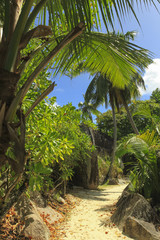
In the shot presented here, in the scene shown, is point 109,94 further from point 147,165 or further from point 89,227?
point 89,227

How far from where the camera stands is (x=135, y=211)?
441 centimetres

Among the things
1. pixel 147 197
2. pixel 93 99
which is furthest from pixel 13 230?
pixel 93 99

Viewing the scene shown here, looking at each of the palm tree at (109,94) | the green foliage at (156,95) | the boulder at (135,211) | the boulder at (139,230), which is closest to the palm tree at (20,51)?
the boulder at (139,230)

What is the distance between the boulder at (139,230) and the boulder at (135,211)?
10.4 inches

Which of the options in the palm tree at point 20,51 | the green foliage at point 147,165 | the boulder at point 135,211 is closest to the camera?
the palm tree at point 20,51

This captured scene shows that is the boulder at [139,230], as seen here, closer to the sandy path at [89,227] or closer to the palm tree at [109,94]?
the sandy path at [89,227]

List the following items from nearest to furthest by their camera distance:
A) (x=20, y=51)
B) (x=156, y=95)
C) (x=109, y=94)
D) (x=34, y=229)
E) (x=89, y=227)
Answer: (x=20, y=51)
(x=34, y=229)
(x=89, y=227)
(x=109, y=94)
(x=156, y=95)

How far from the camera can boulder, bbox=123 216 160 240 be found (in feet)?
12.2

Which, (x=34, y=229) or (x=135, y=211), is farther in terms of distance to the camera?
(x=135, y=211)

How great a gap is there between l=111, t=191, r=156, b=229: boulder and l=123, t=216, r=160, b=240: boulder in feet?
0.86

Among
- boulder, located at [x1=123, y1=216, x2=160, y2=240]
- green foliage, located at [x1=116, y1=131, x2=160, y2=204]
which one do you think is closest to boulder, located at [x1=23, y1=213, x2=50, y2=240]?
boulder, located at [x1=123, y1=216, x2=160, y2=240]

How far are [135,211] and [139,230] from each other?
553 millimetres

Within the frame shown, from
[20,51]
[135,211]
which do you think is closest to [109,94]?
[135,211]

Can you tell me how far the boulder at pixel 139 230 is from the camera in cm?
372
